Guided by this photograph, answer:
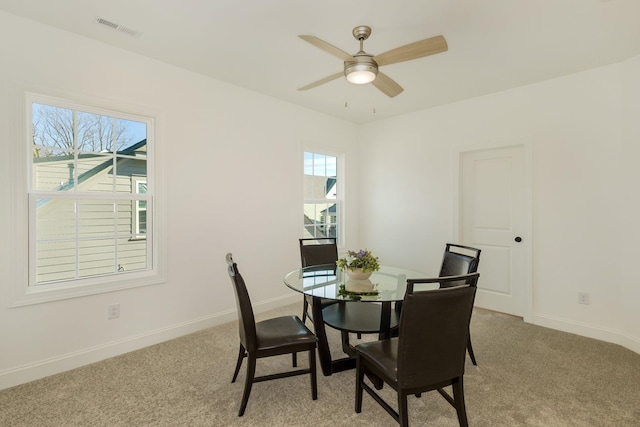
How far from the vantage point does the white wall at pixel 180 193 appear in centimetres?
234

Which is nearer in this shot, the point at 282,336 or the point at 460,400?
the point at 460,400

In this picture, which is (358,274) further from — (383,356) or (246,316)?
(246,316)

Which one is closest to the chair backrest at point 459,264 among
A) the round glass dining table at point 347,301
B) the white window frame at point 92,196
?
the round glass dining table at point 347,301

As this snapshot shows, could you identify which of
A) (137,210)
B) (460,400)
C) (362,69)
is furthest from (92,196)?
(460,400)

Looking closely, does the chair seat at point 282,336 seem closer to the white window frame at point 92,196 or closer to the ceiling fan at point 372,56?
the white window frame at point 92,196

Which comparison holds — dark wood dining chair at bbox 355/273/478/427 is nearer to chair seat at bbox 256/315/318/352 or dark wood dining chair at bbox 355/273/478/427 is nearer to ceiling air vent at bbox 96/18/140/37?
chair seat at bbox 256/315/318/352

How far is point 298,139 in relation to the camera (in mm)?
4344

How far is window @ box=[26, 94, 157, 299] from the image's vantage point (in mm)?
2492

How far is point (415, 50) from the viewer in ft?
6.65

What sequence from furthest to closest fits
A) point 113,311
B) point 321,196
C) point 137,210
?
point 321,196 < point 137,210 < point 113,311

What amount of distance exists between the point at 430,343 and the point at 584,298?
2.69 m

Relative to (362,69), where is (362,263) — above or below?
below

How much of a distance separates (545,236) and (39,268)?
478 cm

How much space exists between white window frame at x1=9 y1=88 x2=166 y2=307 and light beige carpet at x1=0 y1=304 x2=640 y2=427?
0.64 metres
